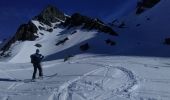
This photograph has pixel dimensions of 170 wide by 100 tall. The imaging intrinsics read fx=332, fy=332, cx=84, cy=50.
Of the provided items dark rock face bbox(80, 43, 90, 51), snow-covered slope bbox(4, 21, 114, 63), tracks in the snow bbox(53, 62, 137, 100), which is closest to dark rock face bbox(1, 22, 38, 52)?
snow-covered slope bbox(4, 21, 114, 63)

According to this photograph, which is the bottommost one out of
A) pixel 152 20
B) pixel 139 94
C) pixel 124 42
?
pixel 139 94

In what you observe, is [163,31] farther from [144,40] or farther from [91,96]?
[91,96]

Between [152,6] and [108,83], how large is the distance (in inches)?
2563

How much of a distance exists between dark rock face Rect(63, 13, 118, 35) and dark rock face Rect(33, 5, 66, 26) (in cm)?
1040

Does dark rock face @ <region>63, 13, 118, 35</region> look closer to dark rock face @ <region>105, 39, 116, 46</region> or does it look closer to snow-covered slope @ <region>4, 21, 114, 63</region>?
snow-covered slope @ <region>4, 21, 114, 63</region>

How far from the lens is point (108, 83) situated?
17.0 m

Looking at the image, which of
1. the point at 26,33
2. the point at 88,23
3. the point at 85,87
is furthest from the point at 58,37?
the point at 85,87

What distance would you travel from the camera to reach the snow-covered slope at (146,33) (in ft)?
171

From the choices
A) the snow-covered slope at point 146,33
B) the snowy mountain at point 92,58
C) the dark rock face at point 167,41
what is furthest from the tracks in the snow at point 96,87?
the dark rock face at point 167,41

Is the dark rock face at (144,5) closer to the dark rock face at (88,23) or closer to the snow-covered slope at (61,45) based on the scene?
the dark rock face at (88,23)

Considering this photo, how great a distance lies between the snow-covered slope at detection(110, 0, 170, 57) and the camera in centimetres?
5209

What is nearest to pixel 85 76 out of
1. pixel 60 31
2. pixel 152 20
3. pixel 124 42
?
pixel 124 42

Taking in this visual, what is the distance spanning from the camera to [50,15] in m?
103

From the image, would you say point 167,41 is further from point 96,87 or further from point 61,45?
point 96,87
